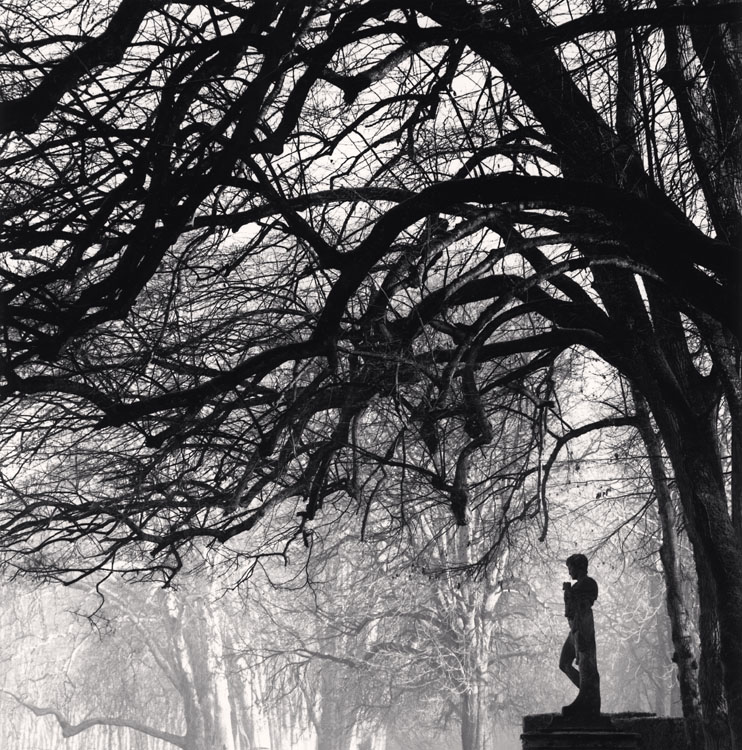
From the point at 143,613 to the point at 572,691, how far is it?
14.4 metres

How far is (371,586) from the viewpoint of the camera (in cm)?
2364

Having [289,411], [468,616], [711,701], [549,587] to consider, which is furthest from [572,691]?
[289,411]

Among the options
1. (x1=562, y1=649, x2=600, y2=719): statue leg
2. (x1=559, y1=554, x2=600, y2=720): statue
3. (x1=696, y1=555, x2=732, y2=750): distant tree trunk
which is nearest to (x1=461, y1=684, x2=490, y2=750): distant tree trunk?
(x1=559, y1=554, x2=600, y2=720): statue

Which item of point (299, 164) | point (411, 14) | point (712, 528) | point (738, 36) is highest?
point (738, 36)

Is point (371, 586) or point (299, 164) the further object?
point (371, 586)

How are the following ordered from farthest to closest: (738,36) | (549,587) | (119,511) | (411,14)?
(549,587), (119,511), (738,36), (411,14)

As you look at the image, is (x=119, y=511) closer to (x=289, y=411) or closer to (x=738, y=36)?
(x=289, y=411)

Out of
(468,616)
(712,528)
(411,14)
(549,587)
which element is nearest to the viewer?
(411,14)

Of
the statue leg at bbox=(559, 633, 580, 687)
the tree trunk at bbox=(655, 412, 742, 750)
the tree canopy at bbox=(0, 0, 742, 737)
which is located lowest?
the statue leg at bbox=(559, 633, 580, 687)

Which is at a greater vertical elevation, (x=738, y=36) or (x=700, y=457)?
(x=738, y=36)

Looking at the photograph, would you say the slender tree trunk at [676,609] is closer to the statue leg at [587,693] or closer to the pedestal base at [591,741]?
the statue leg at [587,693]

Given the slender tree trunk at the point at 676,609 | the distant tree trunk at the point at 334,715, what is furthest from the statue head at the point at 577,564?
the distant tree trunk at the point at 334,715

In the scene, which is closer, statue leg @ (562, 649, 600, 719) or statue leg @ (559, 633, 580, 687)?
statue leg @ (562, 649, 600, 719)

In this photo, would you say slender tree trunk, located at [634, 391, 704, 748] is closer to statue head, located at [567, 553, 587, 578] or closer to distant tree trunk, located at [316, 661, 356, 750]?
statue head, located at [567, 553, 587, 578]
